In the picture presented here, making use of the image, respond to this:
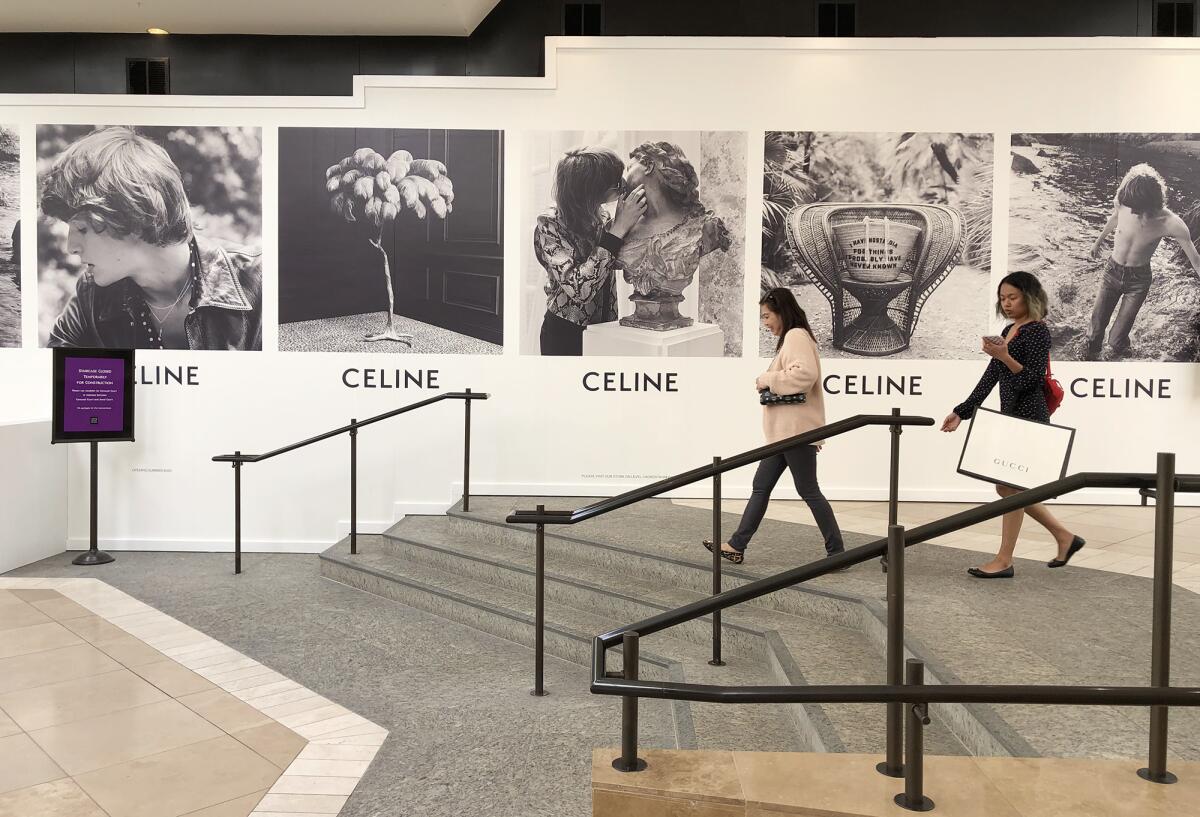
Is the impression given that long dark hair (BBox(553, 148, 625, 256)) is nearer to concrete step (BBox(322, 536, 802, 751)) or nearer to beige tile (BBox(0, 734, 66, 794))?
concrete step (BBox(322, 536, 802, 751))

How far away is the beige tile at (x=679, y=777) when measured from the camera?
2.09 metres

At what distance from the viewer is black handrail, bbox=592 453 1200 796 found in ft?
5.93

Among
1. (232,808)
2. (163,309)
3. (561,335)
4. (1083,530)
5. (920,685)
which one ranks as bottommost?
(232,808)

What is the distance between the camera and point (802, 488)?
4738 millimetres

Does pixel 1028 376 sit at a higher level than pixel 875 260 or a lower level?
lower

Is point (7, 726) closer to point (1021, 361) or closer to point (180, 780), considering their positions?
point (180, 780)

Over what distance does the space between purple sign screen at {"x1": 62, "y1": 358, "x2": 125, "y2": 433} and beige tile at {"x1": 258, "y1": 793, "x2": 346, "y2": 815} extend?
4.91 meters

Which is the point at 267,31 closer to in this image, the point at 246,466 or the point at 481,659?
the point at 246,466

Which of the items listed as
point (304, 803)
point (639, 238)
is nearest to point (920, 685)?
point (304, 803)

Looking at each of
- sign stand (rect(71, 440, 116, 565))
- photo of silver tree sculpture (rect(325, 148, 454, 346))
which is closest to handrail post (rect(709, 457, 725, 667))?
photo of silver tree sculpture (rect(325, 148, 454, 346))

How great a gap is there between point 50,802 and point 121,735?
1.93ft

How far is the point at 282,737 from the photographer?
3668 millimetres

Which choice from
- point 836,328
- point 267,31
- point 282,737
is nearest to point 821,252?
point 836,328

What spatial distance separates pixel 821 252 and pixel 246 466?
16.8 ft
